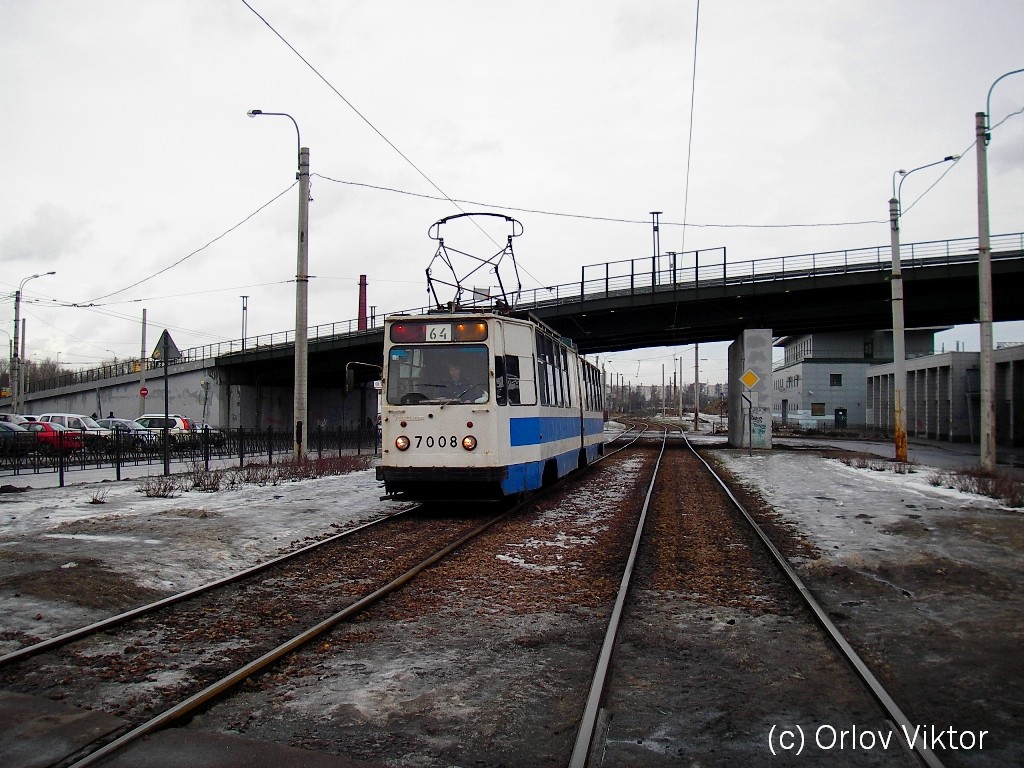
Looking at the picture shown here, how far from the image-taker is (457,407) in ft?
40.0

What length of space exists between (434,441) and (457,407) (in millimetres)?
647

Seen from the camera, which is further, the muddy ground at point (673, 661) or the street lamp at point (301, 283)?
the street lamp at point (301, 283)

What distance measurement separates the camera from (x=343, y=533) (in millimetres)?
10641

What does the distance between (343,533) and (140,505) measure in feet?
16.2

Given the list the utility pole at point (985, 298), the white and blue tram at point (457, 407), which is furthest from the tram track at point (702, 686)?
the utility pole at point (985, 298)

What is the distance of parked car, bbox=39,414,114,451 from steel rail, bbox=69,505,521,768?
18778 mm

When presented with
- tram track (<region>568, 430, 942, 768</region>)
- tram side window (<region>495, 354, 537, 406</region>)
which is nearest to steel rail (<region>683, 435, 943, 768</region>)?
tram track (<region>568, 430, 942, 768</region>)

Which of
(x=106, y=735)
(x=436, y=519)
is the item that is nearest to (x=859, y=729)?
(x=106, y=735)

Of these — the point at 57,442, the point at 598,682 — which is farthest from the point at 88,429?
the point at 598,682

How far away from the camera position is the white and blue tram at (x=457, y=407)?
1210 centimetres

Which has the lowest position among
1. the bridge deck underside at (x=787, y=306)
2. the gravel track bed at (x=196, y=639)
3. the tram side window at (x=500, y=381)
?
the gravel track bed at (x=196, y=639)

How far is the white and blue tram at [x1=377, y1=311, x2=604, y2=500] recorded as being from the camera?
476 inches

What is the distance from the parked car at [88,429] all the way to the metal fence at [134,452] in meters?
0.04

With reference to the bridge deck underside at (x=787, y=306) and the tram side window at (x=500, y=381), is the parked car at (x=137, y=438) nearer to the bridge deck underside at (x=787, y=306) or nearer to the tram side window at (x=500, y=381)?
the bridge deck underside at (x=787, y=306)
